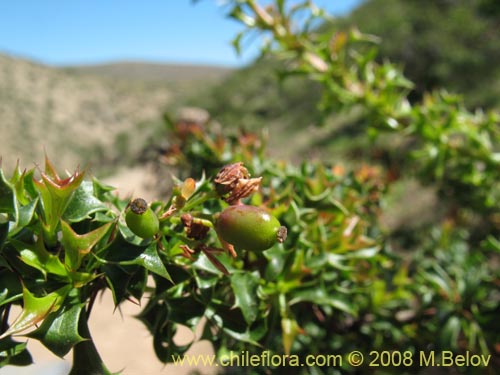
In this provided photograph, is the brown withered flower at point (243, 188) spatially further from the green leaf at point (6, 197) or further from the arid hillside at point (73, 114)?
the arid hillside at point (73, 114)

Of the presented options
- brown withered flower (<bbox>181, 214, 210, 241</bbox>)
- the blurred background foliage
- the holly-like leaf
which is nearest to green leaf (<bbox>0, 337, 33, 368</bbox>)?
the blurred background foliage

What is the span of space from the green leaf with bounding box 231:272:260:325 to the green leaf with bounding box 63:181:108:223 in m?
0.23

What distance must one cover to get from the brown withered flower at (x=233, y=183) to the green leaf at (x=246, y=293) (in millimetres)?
182

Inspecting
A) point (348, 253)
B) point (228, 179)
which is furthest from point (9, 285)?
point (348, 253)

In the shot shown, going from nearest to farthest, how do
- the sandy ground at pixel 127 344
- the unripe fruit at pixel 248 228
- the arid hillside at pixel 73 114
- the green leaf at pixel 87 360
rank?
the unripe fruit at pixel 248 228, the green leaf at pixel 87 360, the sandy ground at pixel 127 344, the arid hillside at pixel 73 114

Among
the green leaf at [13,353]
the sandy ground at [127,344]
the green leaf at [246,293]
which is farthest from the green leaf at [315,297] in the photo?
the sandy ground at [127,344]

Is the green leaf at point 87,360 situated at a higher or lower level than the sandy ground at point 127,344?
A: higher

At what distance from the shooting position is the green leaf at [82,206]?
649mm

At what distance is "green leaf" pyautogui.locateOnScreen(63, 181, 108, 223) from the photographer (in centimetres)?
65

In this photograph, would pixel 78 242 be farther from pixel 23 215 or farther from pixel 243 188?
pixel 243 188

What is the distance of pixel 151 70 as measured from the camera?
1149 inches

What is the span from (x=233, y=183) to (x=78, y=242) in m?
0.22

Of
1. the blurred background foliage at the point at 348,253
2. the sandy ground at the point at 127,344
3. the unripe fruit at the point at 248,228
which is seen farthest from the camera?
the sandy ground at the point at 127,344

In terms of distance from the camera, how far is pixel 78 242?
600 millimetres
